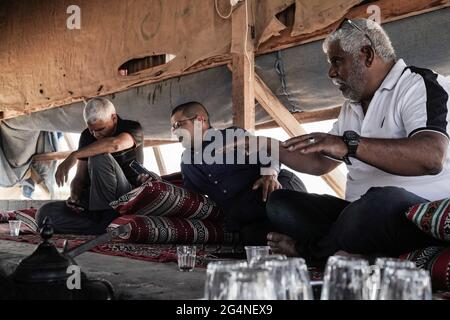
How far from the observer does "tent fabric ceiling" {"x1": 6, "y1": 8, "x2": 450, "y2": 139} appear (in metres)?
2.57

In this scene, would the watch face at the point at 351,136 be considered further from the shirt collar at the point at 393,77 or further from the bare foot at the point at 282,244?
the bare foot at the point at 282,244

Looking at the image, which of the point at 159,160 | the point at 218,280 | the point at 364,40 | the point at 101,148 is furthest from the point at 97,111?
the point at 159,160

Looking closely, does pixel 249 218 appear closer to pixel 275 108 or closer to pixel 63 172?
pixel 275 108

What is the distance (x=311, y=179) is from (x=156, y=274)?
4.49m

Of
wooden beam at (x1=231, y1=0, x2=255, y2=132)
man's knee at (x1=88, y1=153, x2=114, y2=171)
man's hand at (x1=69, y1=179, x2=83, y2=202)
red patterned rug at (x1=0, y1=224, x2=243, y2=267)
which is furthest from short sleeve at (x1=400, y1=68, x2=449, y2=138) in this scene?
man's hand at (x1=69, y1=179, x2=83, y2=202)

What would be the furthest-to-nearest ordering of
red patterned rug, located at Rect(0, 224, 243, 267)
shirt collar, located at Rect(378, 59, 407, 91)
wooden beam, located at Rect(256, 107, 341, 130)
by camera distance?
wooden beam, located at Rect(256, 107, 341, 130) → red patterned rug, located at Rect(0, 224, 243, 267) → shirt collar, located at Rect(378, 59, 407, 91)

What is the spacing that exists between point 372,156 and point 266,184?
2.97ft

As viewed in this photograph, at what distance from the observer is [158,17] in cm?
396

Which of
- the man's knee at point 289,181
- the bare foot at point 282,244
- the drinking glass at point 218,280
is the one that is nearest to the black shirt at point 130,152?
the man's knee at point 289,181

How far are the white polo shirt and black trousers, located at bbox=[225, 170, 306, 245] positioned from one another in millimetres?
608

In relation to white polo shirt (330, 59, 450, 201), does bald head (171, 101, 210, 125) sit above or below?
above

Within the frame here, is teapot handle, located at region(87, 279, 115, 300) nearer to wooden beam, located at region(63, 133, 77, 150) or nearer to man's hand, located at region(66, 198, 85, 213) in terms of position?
man's hand, located at region(66, 198, 85, 213)

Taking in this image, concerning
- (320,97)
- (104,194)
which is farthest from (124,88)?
(320,97)
